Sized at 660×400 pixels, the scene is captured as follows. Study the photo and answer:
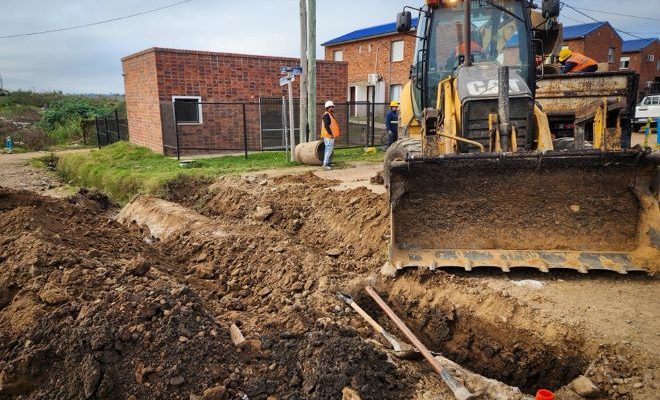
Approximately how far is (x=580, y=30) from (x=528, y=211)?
38464 millimetres

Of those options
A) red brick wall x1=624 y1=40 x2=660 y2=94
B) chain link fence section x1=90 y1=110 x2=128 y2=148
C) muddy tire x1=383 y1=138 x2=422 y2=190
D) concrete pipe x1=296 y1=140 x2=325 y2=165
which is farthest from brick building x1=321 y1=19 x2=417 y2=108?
muddy tire x1=383 y1=138 x2=422 y2=190

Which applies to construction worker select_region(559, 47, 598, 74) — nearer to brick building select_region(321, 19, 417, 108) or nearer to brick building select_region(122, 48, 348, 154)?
brick building select_region(122, 48, 348, 154)

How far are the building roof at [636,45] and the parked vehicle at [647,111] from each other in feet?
69.3

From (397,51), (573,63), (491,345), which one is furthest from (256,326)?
(397,51)

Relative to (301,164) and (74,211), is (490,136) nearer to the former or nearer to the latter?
(74,211)

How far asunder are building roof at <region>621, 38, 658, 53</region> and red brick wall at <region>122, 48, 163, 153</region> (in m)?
42.3

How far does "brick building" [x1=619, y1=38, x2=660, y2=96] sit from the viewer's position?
41781 millimetres

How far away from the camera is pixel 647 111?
24.4 meters

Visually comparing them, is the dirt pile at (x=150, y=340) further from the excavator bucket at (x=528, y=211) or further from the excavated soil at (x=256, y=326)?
the excavator bucket at (x=528, y=211)

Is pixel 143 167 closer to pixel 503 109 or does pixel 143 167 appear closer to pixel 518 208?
pixel 503 109

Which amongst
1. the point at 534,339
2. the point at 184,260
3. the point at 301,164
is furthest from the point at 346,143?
the point at 534,339

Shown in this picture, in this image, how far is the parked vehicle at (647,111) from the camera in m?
24.1

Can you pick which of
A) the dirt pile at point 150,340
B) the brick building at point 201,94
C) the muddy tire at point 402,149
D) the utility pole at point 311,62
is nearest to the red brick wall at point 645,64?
the brick building at point 201,94

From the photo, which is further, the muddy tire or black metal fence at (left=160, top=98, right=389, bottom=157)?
black metal fence at (left=160, top=98, right=389, bottom=157)
